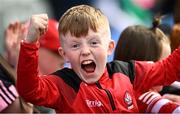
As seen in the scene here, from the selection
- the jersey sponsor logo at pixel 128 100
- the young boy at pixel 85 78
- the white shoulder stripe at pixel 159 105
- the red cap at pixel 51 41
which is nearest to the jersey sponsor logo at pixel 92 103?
the young boy at pixel 85 78

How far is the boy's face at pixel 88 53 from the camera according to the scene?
1830 millimetres

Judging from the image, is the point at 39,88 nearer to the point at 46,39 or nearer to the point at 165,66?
the point at 165,66

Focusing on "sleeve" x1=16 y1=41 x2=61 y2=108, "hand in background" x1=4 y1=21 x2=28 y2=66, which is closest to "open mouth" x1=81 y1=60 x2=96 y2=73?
"sleeve" x1=16 y1=41 x2=61 y2=108

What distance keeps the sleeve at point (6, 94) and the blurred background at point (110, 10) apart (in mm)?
1231

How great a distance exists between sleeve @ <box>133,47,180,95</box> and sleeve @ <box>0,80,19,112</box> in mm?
525

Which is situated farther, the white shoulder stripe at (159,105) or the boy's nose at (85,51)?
the white shoulder stripe at (159,105)

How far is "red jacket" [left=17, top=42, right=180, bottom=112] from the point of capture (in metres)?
1.73

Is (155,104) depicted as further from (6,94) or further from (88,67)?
(6,94)

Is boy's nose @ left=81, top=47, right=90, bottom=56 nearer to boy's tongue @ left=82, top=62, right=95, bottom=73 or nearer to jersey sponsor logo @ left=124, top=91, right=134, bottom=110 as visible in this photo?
boy's tongue @ left=82, top=62, right=95, bottom=73

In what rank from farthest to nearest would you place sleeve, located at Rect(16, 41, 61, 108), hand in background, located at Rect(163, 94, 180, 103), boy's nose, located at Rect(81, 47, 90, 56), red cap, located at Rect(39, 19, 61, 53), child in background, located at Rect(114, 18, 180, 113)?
1. red cap, located at Rect(39, 19, 61, 53)
2. child in background, located at Rect(114, 18, 180, 113)
3. hand in background, located at Rect(163, 94, 180, 103)
4. boy's nose, located at Rect(81, 47, 90, 56)
5. sleeve, located at Rect(16, 41, 61, 108)

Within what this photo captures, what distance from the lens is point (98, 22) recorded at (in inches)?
73.6

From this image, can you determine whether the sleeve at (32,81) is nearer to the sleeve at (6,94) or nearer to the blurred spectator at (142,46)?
the sleeve at (6,94)

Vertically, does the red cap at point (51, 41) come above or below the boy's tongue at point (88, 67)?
below

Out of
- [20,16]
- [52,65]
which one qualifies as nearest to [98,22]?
[52,65]
